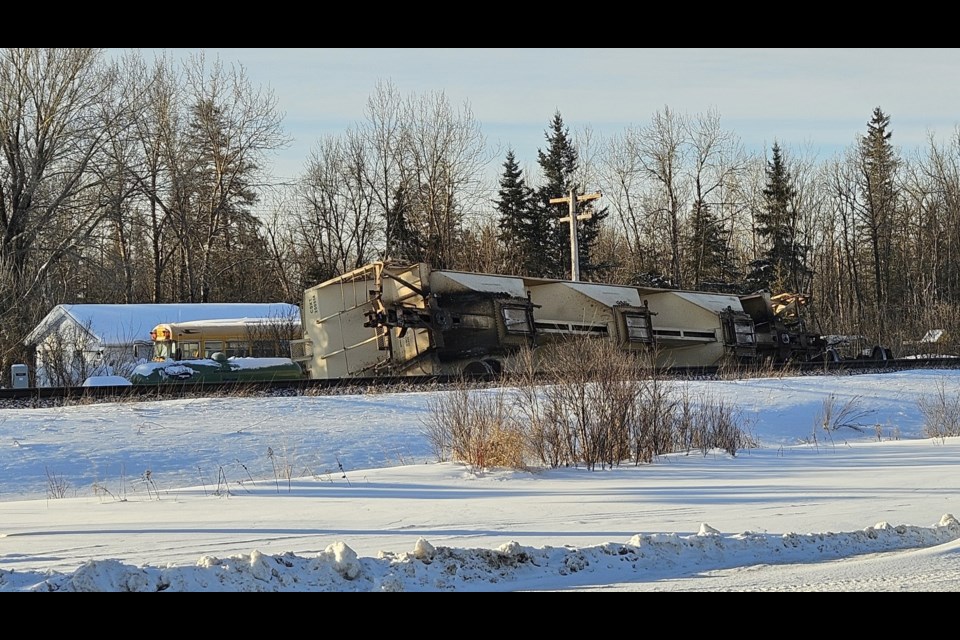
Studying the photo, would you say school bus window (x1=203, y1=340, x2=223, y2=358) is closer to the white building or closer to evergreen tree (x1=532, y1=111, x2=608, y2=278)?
the white building

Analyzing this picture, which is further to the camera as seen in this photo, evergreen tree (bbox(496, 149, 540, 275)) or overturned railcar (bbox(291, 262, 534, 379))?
evergreen tree (bbox(496, 149, 540, 275))

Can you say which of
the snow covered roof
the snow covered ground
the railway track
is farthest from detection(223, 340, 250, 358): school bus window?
the snow covered ground

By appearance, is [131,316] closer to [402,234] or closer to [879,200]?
[402,234]

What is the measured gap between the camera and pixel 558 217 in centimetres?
5978

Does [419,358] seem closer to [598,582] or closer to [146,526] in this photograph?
[146,526]

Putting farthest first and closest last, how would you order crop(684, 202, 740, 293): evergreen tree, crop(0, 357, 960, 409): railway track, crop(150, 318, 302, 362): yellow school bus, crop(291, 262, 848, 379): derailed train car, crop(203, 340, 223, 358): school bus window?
crop(684, 202, 740, 293): evergreen tree → crop(203, 340, 223, 358): school bus window → crop(150, 318, 302, 362): yellow school bus → crop(291, 262, 848, 379): derailed train car → crop(0, 357, 960, 409): railway track

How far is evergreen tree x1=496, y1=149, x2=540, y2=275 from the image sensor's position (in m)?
57.9

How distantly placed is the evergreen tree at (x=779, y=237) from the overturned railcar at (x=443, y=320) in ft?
120

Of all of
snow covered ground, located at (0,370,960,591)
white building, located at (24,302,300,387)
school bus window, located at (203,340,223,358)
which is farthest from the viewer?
school bus window, located at (203,340,223,358)

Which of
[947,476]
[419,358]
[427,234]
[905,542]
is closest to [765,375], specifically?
[419,358]

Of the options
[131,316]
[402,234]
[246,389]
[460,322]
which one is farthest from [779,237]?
[246,389]

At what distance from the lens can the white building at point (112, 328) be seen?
2860cm

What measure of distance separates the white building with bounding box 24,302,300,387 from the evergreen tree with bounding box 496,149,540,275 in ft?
60.5

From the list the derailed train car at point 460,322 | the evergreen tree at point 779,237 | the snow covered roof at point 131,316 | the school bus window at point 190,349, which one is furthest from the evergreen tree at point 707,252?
the school bus window at point 190,349
